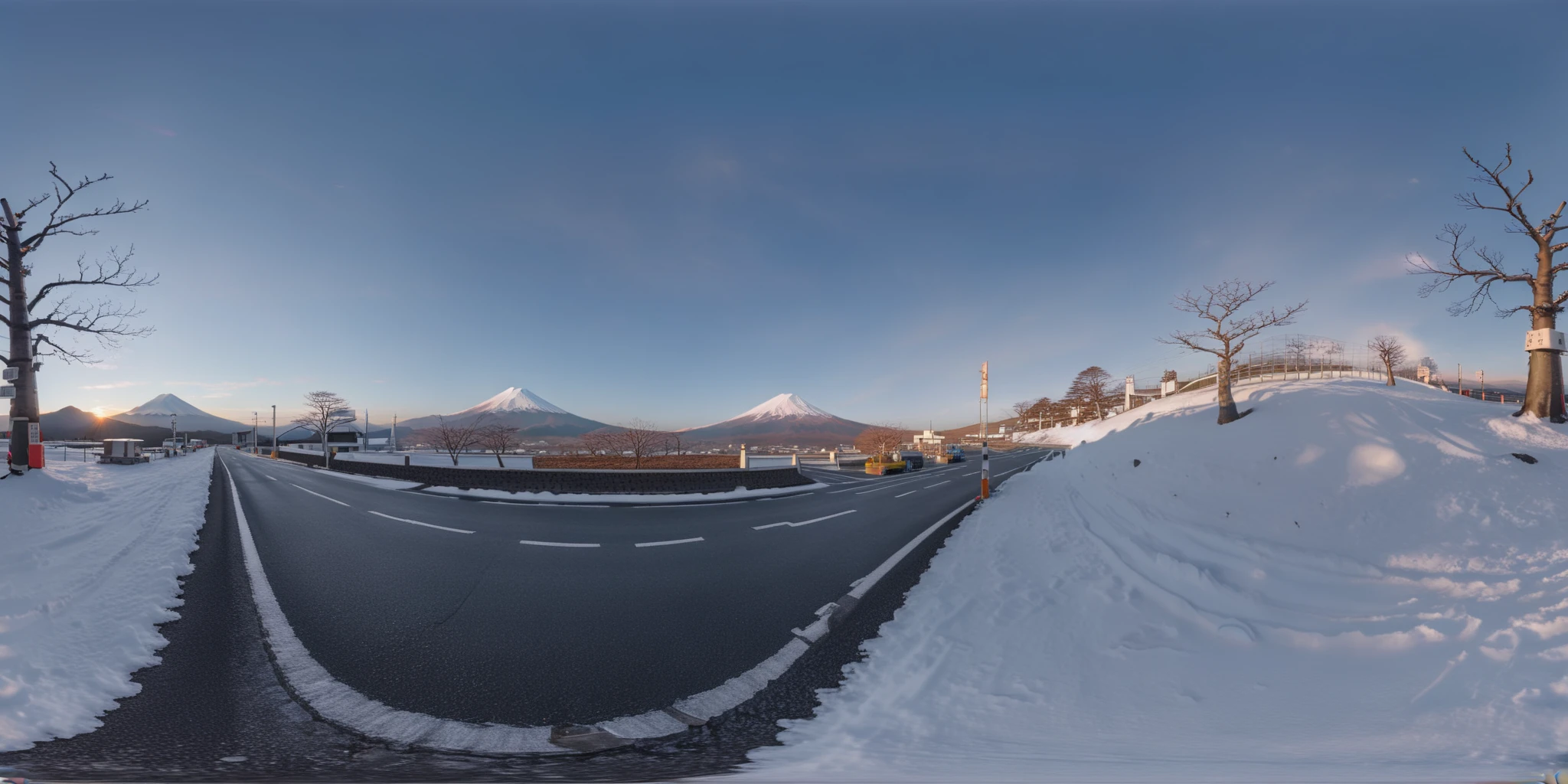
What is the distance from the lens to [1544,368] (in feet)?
33.2

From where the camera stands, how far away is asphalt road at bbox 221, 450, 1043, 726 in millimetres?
3314

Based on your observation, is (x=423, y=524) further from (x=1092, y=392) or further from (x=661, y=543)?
(x=1092, y=392)

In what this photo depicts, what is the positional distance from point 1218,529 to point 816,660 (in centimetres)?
846

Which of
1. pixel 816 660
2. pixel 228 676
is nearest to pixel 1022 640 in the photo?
pixel 816 660

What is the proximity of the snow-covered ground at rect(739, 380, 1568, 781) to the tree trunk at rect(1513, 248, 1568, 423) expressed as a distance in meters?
1.23

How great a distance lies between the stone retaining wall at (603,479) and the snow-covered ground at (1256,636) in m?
9.36

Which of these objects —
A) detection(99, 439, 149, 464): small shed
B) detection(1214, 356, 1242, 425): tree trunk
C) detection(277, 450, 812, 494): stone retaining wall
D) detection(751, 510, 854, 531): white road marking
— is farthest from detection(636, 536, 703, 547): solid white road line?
detection(99, 439, 149, 464): small shed

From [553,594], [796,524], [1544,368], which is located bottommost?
[796,524]

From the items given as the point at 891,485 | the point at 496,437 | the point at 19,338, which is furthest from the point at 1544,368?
the point at 496,437

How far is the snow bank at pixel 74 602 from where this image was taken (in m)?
2.94

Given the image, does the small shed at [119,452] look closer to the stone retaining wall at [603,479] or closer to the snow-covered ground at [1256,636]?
the stone retaining wall at [603,479]

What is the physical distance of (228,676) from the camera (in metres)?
3.38

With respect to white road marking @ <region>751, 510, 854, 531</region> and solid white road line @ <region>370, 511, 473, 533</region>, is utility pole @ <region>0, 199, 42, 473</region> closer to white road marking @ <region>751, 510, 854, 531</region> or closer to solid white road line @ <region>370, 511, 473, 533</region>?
solid white road line @ <region>370, 511, 473, 533</region>

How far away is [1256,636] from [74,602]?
10.6m
